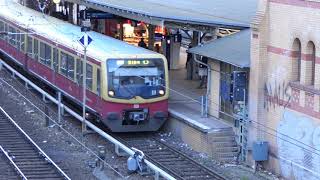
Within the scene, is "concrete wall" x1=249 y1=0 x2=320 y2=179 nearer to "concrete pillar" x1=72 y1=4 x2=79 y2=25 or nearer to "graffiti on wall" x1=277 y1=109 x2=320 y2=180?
"graffiti on wall" x1=277 y1=109 x2=320 y2=180

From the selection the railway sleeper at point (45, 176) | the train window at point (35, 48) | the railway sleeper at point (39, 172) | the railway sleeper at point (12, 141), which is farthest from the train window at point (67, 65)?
the railway sleeper at point (45, 176)

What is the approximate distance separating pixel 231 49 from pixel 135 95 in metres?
3.02

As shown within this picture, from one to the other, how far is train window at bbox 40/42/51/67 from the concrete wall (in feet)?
32.4

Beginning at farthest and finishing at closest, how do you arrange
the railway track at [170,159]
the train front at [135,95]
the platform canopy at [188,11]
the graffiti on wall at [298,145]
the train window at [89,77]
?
the platform canopy at [188,11] → the train window at [89,77] → the train front at [135,95] → the railway track at [170,159] → the graffiti on wall at [298,145]

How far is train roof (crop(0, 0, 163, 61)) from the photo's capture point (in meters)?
22.2

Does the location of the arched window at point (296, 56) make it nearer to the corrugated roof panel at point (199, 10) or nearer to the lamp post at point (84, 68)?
the lamp post at point (84, 68)

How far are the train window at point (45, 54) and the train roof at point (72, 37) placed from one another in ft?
1.22

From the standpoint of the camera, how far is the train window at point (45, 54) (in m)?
27.5

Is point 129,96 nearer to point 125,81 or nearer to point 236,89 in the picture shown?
point 125,81

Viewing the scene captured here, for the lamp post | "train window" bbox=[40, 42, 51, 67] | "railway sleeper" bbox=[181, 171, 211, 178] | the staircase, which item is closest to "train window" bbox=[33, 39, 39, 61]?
"train window" bbox=[40, 42, 51, 67]

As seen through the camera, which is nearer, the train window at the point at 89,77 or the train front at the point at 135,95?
the train front at the point at 135,95

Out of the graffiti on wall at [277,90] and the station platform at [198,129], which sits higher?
the graffiti on wall at [277,90]

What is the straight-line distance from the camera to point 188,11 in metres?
28.9

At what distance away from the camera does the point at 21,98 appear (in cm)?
2917
